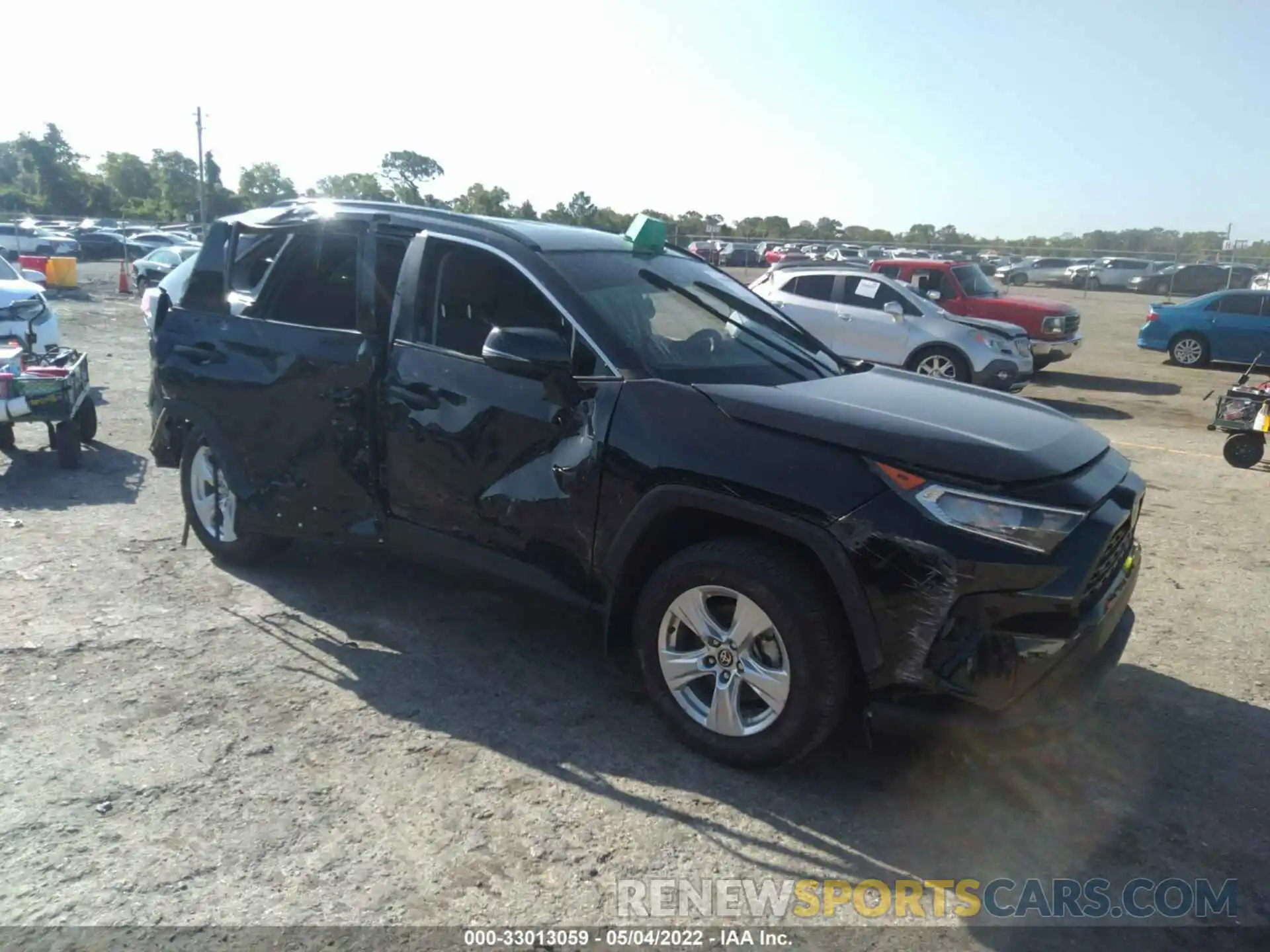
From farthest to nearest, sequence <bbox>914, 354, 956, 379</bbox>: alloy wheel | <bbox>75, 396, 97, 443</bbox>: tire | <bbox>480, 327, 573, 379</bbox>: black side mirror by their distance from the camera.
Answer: <bbox>914, 354, 956, 379</bbox>: alloy wheel < <bbox>75, 396, 97, 443</bbox>: tire < <bbox>480, 327, 573, 379</bbox>: black side mirror

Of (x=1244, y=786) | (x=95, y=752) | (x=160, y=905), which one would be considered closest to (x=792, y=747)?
(x=1244, y=786)

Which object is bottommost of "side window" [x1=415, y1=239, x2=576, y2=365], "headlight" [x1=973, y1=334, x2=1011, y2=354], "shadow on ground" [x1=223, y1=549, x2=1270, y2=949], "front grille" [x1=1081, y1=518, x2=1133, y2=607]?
"shadow on ground" [x1=223, y1=549, x2=1270, y2=949]

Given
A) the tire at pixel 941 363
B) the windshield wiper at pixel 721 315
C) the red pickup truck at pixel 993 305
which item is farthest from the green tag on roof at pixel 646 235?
the red pickup truck at pixel 993 305

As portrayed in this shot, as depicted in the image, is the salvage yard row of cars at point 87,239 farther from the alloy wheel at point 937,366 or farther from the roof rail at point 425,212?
the roof rail at point 425,212

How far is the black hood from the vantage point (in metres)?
3.21

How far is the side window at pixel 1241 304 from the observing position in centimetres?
1805

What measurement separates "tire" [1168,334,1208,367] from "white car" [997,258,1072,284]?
2514 centimetres

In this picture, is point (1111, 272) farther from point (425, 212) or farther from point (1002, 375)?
point (425, 212)

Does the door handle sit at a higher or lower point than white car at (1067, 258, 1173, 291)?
lower

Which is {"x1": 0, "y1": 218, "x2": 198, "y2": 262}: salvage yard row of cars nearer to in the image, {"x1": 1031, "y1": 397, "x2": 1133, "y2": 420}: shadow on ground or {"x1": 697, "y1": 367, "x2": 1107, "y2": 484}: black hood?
{"x1": 1031, "y1": 397, "x2": 1133, "y2": 420}: shadow on ground

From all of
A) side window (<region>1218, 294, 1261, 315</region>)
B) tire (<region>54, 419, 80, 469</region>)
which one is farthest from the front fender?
side window (<region>1218, 294, 1261, 315</region>)

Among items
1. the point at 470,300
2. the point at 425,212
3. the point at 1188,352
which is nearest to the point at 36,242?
the point at 1188,352

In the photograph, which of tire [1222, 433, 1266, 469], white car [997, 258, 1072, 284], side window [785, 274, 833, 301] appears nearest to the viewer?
tire [1222, 433, 1266, 469]

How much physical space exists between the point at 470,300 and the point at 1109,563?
2.77m
